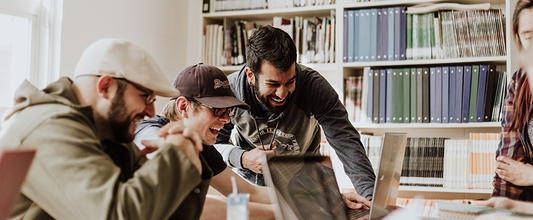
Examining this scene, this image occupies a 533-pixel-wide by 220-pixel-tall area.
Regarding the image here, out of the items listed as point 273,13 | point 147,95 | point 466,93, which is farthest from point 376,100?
point 147,95

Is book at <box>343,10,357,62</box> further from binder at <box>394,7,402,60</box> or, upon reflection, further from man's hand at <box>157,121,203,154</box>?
man's hand at <box>157,121,203,154</box>

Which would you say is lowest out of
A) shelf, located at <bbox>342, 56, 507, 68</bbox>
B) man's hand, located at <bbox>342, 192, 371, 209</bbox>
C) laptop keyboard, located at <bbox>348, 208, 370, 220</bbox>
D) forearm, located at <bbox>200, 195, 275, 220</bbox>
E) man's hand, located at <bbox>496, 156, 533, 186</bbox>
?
forearm, located at <bbox>200, 195, 275, 220</bbox>

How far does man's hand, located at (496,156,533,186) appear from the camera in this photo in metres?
1.53

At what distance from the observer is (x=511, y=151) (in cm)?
166

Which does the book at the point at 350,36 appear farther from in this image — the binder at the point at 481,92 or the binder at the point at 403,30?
the binder at the point at 481,92

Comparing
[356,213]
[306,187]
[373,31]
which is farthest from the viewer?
[373,31]

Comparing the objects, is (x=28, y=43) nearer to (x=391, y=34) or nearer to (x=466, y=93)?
(x=391, y=34)

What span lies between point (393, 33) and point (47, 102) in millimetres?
2281

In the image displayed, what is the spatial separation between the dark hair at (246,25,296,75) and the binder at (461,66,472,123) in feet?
4.54

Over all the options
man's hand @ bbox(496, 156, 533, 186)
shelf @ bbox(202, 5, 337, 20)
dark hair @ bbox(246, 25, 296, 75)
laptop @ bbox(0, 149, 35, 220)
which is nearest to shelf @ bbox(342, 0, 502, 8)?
shelf @ bbox(202, 5, 337, 20)

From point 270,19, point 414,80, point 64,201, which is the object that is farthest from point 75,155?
point 270,19

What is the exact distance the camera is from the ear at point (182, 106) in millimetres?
1473

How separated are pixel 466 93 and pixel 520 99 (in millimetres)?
935

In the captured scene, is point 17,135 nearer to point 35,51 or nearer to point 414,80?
point 35,51
